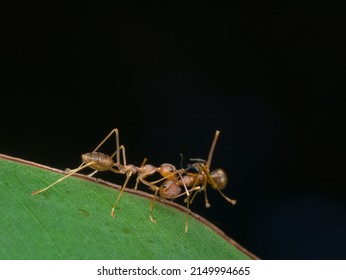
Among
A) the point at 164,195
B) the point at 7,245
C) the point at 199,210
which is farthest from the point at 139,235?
the point at 199,210

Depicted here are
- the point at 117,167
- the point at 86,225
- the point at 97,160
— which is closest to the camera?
the point at 86,225

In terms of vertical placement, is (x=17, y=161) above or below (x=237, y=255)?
above

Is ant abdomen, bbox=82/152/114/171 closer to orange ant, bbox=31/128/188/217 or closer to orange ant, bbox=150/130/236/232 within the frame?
orange ant, bbox=31/128/188/217

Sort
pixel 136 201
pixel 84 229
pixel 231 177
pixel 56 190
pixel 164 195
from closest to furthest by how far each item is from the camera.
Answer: pixel 84 229
pixel 56 190
pixel 136 201
pixel 164 195
pixel 231 177

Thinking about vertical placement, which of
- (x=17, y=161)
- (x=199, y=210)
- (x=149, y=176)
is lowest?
(x=199, y=210)

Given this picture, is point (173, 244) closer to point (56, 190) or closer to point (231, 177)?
point (56, 190)

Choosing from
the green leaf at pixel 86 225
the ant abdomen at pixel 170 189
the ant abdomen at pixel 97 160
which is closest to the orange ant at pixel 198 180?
the ant abdomen at pixel 170 189

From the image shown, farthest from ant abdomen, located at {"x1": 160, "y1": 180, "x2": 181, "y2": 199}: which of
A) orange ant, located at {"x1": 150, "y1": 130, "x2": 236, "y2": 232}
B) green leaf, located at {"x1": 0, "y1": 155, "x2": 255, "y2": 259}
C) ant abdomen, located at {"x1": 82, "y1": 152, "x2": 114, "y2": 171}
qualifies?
green leaf, located at {"x1": 0, "y1": 155, "x2": 255, "y2": 259}

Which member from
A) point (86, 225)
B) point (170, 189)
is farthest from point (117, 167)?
point (86, 225)

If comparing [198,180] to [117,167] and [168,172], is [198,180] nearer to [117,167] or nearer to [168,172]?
[168,172]
